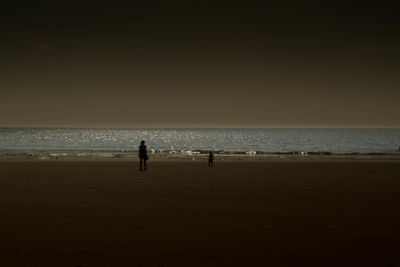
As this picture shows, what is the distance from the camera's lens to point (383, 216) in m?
13.6

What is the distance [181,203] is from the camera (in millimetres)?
16344

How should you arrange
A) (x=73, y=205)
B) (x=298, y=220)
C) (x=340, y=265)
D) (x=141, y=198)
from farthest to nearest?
(x=141, y=198), (x=73, y=205), (x=298, y=220), (x=340, y=265)

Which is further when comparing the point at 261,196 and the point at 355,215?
the point at 261,196

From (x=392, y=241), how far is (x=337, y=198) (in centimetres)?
700

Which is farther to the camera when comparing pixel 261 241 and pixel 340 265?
pixel 261 241

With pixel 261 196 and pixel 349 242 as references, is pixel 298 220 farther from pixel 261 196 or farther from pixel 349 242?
pixel 261 196

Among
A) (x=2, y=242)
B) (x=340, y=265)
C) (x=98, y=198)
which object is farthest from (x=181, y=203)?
(x=340, y=265)

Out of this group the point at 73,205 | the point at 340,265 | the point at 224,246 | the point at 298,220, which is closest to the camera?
the point at 340,265

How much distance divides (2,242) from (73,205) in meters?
5.30

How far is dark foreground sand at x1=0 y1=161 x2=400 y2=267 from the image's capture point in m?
9.47

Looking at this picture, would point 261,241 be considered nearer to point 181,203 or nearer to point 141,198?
point 181,203

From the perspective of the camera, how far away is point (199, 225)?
12469 millimetres

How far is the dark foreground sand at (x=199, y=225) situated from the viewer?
31.1ft

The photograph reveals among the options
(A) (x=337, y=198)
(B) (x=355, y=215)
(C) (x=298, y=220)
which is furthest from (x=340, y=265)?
(A) (x=337, y=198)
